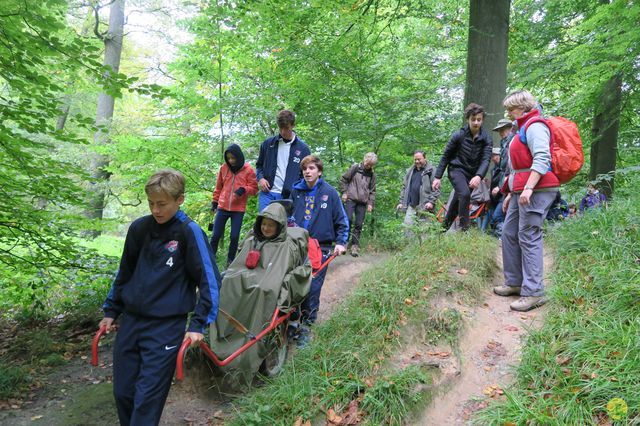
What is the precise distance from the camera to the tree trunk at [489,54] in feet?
22.3

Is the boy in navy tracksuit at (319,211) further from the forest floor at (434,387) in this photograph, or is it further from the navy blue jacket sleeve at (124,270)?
the navy blue jacket sleeve at (124,270)

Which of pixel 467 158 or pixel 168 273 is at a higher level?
pixel 467 158

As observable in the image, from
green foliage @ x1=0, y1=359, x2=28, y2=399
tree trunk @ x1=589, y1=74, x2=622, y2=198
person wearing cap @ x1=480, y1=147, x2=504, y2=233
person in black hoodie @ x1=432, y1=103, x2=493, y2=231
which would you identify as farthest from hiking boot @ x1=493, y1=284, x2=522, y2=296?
green foliage @ x1=0, y1=359, x2=28, y2=399

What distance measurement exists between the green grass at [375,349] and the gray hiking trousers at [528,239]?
50 cm

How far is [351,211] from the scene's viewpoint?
307 inches

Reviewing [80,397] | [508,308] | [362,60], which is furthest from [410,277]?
[362,60]

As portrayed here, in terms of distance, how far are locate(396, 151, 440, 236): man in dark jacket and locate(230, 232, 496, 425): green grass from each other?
8.24 ft

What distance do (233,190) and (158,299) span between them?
11.8ft

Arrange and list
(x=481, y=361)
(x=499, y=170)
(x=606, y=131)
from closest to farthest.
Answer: (x=481, y=361), (x=499, y=170), (x=606, y=131)

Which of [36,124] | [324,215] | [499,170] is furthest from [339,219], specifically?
[499,170]

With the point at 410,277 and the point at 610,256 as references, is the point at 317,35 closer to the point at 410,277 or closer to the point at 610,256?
the point at 410,277

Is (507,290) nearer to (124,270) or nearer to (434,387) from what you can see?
(434,387)

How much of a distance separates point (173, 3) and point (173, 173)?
12875mm

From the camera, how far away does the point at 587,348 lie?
9.34 ft
